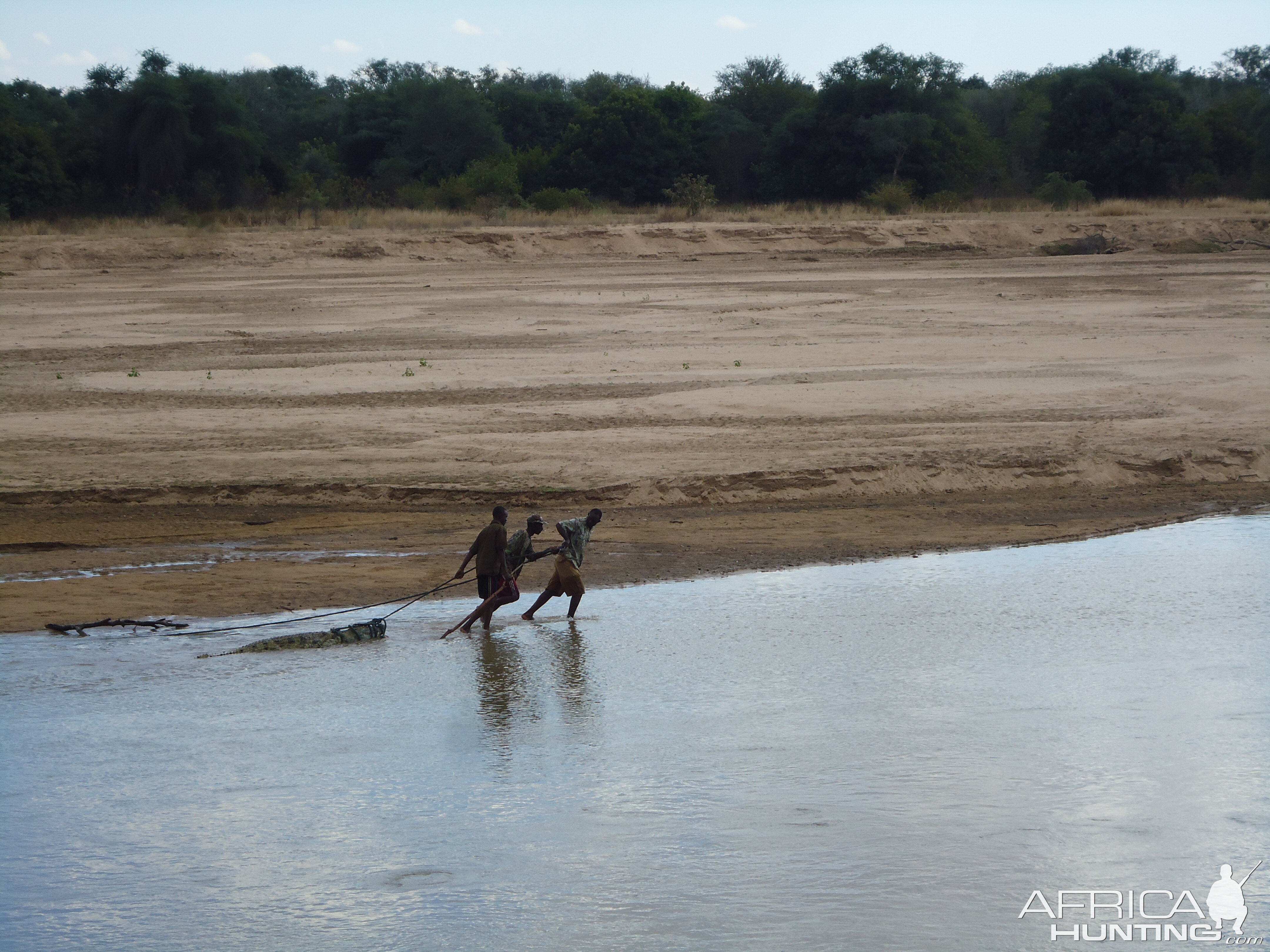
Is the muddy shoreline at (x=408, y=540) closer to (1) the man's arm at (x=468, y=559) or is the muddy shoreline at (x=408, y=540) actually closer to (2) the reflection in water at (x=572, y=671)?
(1) the man's arm at (x=468, y=559)

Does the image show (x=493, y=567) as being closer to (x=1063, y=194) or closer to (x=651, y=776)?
(x=651, y=776)

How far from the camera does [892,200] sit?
1832 inches

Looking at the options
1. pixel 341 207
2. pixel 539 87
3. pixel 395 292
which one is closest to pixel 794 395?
pixel 395 292

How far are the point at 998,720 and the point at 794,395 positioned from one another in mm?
9708

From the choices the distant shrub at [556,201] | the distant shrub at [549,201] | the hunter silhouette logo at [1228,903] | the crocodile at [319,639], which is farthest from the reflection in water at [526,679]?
the distant shrub at [549,201]

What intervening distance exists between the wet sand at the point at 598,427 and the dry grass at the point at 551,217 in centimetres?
946

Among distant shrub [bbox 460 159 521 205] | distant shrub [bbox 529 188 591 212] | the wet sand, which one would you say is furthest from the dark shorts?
distant shrub [bbox 460 159 521 205]

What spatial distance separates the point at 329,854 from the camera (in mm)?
6574

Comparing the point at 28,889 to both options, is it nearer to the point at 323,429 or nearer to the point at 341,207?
the point at 323,429

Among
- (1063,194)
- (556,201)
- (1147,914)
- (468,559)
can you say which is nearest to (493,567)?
(468,559)

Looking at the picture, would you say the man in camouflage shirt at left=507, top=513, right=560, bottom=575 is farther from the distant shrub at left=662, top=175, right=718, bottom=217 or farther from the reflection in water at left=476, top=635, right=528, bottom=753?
the distant shrub at left=662, top=175, right=718, bottom=217

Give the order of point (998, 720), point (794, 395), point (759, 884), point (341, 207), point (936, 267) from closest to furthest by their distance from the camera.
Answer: point (759, 884)
point (998, 720)
point (794, 395)
point (936, 267)
point (341, 207)

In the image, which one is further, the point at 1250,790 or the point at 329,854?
the point at 1250,790

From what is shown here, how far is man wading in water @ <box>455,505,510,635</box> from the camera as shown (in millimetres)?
10258
